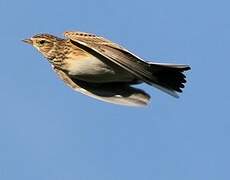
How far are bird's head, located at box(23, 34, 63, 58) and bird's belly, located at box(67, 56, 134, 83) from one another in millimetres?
700

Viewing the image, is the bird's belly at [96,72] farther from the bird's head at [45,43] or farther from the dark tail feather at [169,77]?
the bird's head at [45,43]

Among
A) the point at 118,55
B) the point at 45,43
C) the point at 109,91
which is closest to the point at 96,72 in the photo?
the point at 118,55

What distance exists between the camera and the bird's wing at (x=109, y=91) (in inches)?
523

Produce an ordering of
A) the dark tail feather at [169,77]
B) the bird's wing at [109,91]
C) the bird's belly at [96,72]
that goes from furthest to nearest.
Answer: the bird's wing at [109,91] → the bird's belly at [96,72] → the dark tail feather at [169,77]

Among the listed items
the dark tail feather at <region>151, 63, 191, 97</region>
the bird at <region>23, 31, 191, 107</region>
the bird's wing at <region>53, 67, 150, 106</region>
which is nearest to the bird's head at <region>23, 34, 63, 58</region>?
the bird at <region>23, 31, 191, 107</region>

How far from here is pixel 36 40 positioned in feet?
46.7

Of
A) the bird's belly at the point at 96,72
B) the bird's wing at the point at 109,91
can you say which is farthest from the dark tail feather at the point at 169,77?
the bird's wing at the point at 109,91

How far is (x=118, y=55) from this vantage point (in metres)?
12.6

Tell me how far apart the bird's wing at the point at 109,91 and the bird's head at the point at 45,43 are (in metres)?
0.37

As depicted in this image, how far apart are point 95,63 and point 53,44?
1.27 metres

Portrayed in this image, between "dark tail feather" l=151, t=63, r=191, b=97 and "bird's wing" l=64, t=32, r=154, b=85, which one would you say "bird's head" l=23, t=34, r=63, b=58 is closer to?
"bird's wing" l=64, t=32, r=154, b=85

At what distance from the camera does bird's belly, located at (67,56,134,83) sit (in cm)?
1280

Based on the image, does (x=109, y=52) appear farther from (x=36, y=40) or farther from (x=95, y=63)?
(x=36, y=40)

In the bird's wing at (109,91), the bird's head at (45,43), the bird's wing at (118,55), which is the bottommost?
the bird's wing at (109,91)
